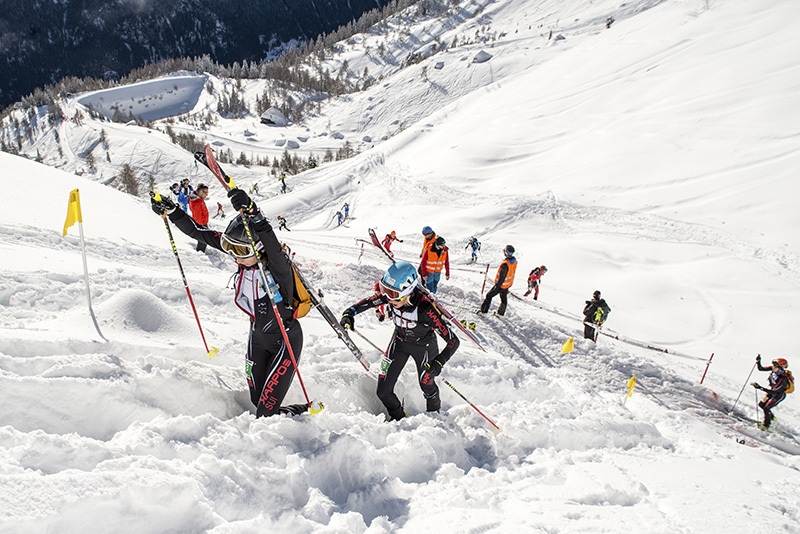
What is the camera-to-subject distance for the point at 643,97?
121 feet

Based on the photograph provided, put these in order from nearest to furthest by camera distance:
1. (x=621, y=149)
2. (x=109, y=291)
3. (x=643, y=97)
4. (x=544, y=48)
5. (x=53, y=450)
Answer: (x=53, y=450)
(x=109, y=291)
(x=621, y=149)
(x=643, y=97)
(x=544, y=48)

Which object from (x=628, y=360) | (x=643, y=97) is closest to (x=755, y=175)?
(x=643, y=97)

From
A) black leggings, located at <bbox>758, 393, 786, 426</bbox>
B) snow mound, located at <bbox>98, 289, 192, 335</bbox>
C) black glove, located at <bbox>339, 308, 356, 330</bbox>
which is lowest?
snow mound, located at <bbox>98, 289, 192, 335</bbox>

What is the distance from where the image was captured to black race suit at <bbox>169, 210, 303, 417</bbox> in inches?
177

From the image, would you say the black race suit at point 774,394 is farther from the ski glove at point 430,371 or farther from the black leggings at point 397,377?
the ski glove at point 430,371

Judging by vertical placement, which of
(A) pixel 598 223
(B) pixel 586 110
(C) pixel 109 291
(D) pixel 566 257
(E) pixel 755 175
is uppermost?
(B) pixel 586 110

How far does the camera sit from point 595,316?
1038 centimetres

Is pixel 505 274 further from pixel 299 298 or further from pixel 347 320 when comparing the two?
pixel 299 298

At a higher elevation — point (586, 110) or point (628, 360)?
point (586, 110)

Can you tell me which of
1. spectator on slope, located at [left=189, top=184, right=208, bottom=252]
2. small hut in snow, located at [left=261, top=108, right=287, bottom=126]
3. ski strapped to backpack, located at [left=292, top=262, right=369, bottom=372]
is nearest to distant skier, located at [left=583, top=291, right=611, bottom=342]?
ski strapped to backpack, located at [left=292, top=262, right=369, bottom=372]

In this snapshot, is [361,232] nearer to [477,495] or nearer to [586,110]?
[477,495]

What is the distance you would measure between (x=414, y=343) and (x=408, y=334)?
0.14 meters

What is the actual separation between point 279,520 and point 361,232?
21.1m

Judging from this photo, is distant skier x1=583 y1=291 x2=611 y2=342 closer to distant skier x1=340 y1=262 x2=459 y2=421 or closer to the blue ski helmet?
distant skier x1=340 y1=262 x2=459 y2=421
